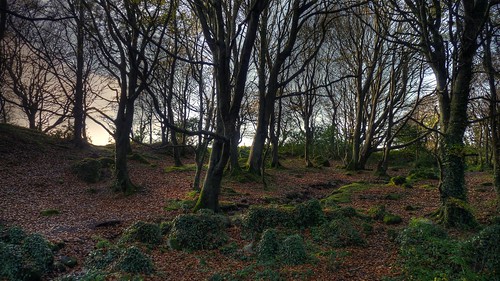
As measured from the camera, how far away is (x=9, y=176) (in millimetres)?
15062

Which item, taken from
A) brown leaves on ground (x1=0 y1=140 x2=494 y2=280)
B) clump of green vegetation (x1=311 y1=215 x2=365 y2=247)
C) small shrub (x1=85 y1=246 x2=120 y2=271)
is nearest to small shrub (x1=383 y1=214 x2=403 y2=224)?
brown leaves on ground (x1=0 y1=140 x2=494 y2=280)

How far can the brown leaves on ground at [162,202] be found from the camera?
22.2 feet

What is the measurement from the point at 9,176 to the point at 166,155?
41.8 feet

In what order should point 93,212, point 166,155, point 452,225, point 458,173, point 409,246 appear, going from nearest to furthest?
1. point 409,246
2. point 452,225
3. point 458,173
4. point 93,212
5. point 166,155

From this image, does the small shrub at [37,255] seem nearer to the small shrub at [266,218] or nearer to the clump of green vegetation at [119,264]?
the clump of green vegetation at [119,264]

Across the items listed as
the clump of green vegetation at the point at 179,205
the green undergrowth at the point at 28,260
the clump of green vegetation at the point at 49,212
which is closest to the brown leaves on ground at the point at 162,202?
the clump of green vegetation at the point at 49,212

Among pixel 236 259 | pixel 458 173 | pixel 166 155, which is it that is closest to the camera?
pixel 236 259

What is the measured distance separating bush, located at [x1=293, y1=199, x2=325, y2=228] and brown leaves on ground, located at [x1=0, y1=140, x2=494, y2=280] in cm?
134

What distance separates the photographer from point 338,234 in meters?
7.90

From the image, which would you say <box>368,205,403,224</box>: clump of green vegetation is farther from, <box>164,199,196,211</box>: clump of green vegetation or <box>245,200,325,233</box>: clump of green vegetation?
<box>164,199,196,211</box>: clump of green vegetation

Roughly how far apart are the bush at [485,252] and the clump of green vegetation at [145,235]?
6.36 m

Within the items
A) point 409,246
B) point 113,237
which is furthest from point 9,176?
point 409,246

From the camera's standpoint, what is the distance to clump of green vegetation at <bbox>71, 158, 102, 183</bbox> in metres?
16.3

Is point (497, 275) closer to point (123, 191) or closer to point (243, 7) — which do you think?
point (123, 191)
